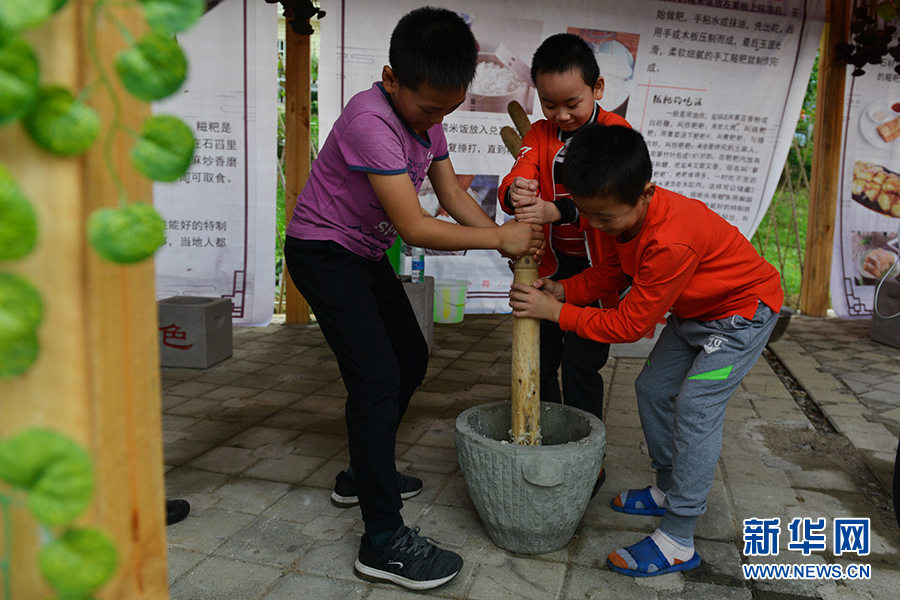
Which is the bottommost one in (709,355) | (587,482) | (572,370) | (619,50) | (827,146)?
(587,482)

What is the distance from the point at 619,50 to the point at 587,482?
359 centimetres

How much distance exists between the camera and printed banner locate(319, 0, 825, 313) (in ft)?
13.9

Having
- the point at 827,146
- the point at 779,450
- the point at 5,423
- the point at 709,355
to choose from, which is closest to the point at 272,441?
the point at 709,355

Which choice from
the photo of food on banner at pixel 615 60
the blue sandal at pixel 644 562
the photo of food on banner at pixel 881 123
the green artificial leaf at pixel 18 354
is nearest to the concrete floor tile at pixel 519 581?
the blue sandal at pixel 644 562

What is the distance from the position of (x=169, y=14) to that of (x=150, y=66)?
1.5 inches

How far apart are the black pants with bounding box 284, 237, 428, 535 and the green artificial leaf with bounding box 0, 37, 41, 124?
132 centimetres

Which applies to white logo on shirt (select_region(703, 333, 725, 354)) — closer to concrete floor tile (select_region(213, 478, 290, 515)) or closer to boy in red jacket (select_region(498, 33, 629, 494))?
boy in red jacket (select_region(498, 33, 629, 494))

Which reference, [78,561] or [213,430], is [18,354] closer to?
[78,561]

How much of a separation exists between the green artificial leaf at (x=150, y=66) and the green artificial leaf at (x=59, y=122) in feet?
0.12

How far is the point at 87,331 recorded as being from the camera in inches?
19.2

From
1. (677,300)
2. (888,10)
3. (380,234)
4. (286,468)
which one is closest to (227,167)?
(286,468)

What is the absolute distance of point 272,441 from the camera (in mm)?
2686

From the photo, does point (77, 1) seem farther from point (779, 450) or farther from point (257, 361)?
point (257, 361)

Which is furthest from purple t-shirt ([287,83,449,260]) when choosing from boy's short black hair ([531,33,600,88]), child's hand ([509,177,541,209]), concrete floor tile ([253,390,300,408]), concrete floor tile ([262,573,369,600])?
concrete floor tile ([253,390,300,408])
